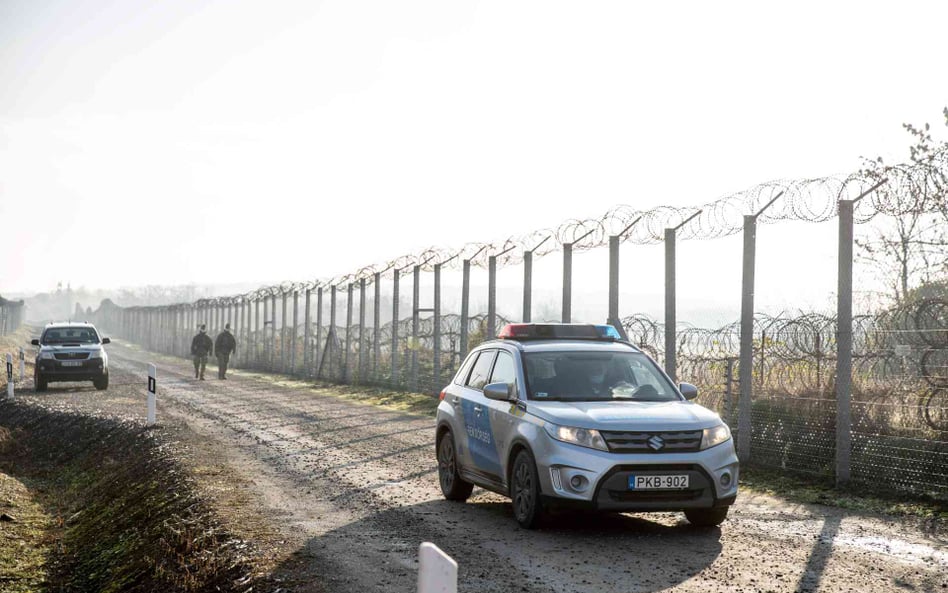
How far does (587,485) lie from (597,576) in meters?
1.24

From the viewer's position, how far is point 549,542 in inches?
344

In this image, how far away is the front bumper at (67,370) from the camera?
2995 centimetres

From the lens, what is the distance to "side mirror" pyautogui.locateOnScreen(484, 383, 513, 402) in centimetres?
970

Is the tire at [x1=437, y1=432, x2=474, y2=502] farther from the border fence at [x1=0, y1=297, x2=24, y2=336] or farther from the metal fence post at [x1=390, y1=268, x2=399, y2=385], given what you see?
the border fence at [x1=0, y1=297, x2=24, y2=336]

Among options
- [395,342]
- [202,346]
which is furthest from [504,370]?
[202,346]

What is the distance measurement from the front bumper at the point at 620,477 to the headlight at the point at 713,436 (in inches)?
2.1

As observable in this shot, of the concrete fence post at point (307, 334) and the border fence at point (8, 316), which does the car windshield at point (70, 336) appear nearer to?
the concrete fence post at point (307, 334)

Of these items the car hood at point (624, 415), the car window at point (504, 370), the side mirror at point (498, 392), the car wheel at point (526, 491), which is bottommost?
the car wheel at point (526, 491)

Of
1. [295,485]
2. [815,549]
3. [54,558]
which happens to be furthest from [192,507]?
[815,549]

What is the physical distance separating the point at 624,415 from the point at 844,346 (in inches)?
151

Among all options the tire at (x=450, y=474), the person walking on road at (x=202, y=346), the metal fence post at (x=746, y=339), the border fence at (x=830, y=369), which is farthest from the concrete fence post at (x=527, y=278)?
the person walking on road at (x=202, y=346)

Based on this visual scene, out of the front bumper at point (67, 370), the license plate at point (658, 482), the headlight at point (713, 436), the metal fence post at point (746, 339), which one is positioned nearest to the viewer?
the license plate at point (658, 482)

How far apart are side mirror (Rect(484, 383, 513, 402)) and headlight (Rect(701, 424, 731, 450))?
5.92 feet

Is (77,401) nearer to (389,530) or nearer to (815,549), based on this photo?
(389,530)
